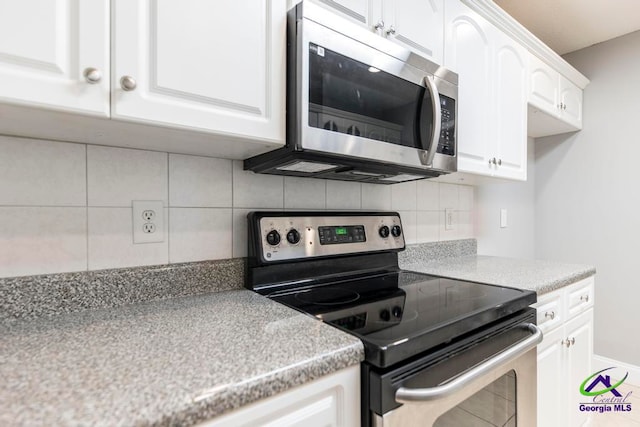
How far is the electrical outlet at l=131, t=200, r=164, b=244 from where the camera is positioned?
896 mm

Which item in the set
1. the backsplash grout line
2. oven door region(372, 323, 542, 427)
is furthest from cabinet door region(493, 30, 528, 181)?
the backsplash grout line

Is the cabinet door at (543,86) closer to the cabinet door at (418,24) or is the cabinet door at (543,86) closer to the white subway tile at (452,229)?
the white subway tile at (452,229)

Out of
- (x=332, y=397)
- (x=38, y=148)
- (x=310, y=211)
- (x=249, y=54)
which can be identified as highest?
(x=249, y=54)

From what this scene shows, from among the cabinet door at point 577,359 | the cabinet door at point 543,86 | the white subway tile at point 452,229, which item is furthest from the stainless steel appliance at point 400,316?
the cabinet door at point 543,86

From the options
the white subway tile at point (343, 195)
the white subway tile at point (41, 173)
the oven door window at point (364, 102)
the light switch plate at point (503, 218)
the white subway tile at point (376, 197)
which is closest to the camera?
the white subway tile at point (41, 173)

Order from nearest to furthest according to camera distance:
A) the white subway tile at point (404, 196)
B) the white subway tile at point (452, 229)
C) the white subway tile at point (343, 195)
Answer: the white subway tile at point (343, 195)
the white subway tile at point (404, 196)
the white subway tile at point (452, 229)

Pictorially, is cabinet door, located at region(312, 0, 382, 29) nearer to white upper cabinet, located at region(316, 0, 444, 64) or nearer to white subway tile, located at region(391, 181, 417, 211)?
white upper cabinet, located at region(316, 0, 444, 64)

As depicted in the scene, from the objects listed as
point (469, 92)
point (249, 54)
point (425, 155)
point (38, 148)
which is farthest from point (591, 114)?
point (38, 148)

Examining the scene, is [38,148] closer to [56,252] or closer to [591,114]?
[56,252]

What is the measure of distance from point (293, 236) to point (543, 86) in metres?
1.76

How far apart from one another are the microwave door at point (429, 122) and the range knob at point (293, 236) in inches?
19.3

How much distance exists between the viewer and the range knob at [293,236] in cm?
108

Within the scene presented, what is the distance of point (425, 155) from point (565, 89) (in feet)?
5.54

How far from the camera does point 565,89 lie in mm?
2072
